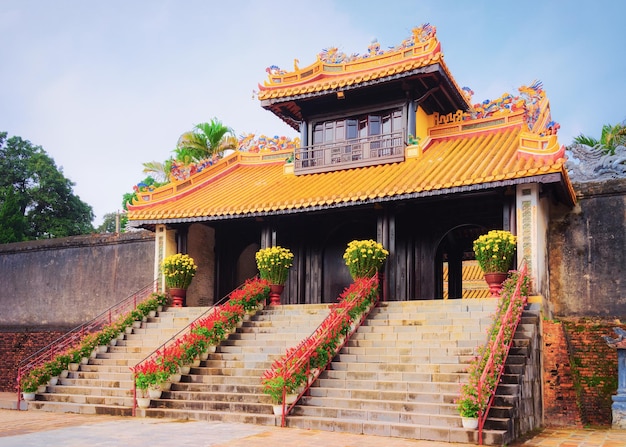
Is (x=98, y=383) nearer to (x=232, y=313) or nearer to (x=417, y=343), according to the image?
(x=232, y=313)

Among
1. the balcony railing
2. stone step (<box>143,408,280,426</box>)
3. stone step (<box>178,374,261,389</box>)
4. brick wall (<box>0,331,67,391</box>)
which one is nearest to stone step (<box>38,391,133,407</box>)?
stone step (<box>143,408,280,426</box>)

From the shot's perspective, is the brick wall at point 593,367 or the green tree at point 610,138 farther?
the green tree at point 610,138

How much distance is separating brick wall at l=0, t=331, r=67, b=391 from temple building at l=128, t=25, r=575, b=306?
457cm

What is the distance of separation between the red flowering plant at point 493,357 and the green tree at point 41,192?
23132 mm

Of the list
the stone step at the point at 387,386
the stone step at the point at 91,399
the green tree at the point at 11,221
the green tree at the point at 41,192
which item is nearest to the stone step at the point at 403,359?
the stone step at the point at 387,386

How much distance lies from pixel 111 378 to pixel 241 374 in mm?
2807

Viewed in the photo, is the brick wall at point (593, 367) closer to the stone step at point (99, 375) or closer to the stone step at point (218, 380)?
the stone step at point (218, 380)

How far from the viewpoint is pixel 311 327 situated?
13141mm

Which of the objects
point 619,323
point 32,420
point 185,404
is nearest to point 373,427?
point 185,404

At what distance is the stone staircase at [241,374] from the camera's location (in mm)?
10586

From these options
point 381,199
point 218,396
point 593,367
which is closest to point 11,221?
point 381,199

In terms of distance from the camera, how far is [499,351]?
9.66 meters

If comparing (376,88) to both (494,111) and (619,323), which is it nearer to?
(494,111)

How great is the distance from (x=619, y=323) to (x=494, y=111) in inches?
231
